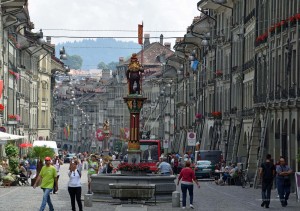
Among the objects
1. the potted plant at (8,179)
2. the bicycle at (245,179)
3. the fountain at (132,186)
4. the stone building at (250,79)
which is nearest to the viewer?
the fountain at (132,186)

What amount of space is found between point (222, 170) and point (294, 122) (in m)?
15.9

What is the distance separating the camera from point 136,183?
4825cm

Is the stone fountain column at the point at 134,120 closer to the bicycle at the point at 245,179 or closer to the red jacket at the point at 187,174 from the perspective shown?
the bicycle at the point at 245,179

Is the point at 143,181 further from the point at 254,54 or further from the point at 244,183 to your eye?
the point at 254,54

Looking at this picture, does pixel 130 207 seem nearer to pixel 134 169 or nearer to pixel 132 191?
pixel 132 191

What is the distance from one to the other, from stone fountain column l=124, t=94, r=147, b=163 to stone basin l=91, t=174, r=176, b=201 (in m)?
13.5

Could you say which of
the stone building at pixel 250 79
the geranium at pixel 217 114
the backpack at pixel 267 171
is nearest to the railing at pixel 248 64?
the stone building at pixel 250 79

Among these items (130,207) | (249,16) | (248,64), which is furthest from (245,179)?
(130,207)

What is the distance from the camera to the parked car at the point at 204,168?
3214 inches

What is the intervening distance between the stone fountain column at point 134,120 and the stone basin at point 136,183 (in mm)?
13482

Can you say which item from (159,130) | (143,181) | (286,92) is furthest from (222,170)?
(159,130)

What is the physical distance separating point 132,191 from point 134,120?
18.9 meters

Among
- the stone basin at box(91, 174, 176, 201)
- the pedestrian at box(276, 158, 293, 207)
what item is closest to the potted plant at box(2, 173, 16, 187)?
the stone basin at box(91, 174, 176, 201)

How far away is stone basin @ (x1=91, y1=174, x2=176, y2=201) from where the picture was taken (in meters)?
48.6
